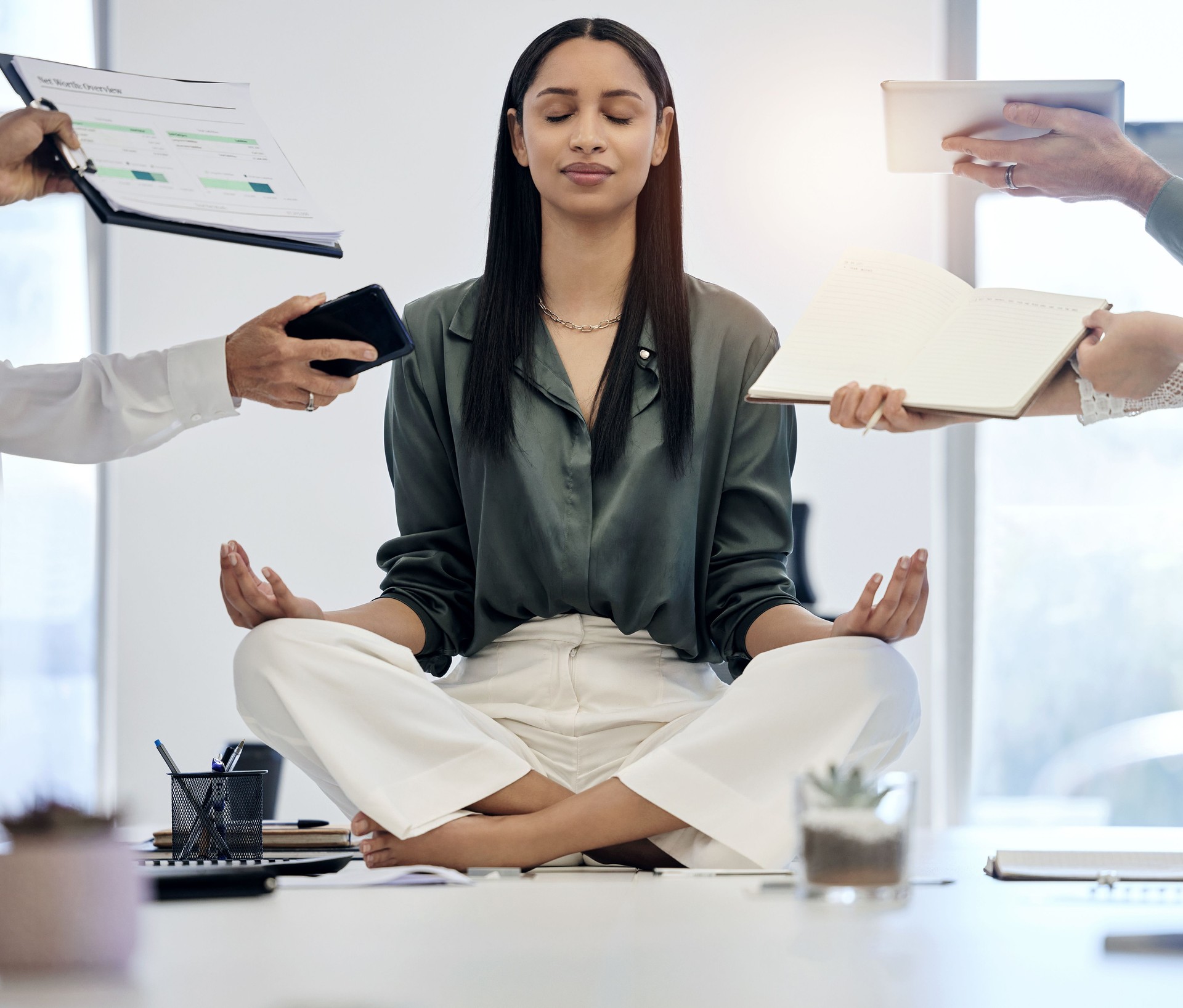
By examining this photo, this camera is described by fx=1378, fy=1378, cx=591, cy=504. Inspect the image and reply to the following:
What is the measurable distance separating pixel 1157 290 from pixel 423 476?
2849 millimetres

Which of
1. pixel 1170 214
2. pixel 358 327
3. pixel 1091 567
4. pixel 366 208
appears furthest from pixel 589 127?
pixel 1091 567

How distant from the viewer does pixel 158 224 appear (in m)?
1.74

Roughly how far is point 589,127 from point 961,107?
1.91ft

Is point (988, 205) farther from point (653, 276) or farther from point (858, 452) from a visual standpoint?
point (653, 276)

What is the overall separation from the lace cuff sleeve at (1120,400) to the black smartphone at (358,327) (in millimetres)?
939

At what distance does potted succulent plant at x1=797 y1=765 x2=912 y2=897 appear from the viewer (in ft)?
3.66

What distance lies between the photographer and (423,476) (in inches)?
93.2

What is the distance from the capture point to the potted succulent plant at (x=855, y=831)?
3.66ft

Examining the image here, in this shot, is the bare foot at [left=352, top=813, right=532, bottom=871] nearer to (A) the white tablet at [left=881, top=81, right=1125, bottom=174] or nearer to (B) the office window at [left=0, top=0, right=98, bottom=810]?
(A) the white tablet at [left=881, top=81, right=1125, bottom=174]

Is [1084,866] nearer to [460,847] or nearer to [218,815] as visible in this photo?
[460,847]

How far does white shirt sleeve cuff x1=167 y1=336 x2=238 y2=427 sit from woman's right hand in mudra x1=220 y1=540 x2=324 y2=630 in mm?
231

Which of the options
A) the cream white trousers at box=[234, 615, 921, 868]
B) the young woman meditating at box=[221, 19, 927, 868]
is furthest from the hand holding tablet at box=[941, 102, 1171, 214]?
the cream white trousers at box=[234, 615, 921, 868]

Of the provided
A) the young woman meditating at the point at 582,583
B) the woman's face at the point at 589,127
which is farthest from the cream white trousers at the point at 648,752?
the woman's face at the point at 589,127

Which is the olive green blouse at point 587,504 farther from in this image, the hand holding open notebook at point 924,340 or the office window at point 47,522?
the office window at point 47,522
